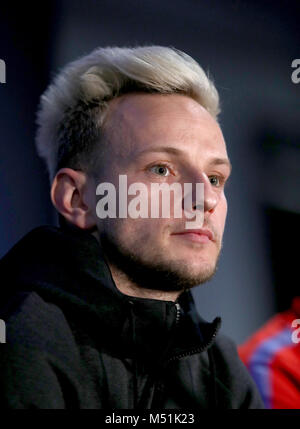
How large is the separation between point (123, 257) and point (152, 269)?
0.06 meters

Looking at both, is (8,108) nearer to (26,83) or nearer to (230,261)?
(26,83)

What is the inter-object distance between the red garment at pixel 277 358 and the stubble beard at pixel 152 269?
0.96 feet

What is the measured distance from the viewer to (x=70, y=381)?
835 mm

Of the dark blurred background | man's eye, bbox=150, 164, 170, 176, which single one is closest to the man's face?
man's eye, bbox=150, 164, 170, 176

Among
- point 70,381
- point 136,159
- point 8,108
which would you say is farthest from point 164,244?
point 8,108

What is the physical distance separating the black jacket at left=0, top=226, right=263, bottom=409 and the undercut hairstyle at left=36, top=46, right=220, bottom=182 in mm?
175

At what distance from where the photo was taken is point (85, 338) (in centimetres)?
90

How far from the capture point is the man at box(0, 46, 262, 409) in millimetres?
857

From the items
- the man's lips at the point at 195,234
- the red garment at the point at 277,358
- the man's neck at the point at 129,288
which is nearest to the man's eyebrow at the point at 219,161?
the man's lips at the point at 195,234

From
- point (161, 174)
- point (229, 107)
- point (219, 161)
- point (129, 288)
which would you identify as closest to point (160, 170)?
point (161, 174)

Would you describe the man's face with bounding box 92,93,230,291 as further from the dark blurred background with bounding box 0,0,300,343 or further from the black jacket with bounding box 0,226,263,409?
the dark blurred background with bounding box 0,0,300,343

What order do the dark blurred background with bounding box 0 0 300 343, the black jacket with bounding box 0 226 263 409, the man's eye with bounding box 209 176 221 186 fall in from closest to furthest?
1. the black jacket with bounding box 0 226 263 409
2. the man's eye with bounding box 209 176 221 186
3. the dark blurred background with bounding box 0 0 300 343

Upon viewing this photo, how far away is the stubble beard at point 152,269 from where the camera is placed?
92 cm

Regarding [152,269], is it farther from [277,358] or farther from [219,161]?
[277,358]
